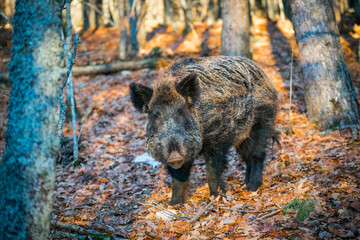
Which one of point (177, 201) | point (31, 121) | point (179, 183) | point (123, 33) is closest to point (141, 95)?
point (179, 183)

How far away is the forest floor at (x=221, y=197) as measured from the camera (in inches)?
143

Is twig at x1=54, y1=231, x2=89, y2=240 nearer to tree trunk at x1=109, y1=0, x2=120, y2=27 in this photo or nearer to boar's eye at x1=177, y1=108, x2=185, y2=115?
boar's eye at x1=177, y1=108, x2=185, y2=115

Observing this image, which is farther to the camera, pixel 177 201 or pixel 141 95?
pixel 177 201

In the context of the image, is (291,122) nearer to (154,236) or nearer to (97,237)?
(154,236)

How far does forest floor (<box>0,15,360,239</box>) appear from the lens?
3.63 metres

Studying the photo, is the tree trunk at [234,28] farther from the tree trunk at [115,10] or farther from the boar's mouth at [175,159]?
the tree trunk at [115,10]

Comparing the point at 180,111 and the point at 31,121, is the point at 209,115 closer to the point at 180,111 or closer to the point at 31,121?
the point at 180,111

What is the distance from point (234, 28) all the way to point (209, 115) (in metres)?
5.29

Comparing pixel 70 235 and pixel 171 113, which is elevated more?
pixel 171 113

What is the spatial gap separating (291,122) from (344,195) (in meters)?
3.67

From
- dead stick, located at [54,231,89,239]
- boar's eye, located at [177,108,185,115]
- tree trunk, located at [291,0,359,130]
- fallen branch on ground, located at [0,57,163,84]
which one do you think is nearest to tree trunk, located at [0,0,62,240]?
dead stick, located at [54,231,89,239]

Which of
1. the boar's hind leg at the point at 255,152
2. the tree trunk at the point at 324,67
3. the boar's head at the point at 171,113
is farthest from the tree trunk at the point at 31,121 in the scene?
the tree trunk at the point at 324,67

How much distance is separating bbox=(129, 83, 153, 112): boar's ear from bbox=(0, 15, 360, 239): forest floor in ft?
4.80

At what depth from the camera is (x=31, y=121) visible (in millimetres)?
2400
